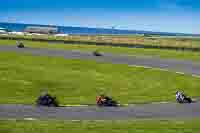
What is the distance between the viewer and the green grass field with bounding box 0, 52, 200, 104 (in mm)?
45000

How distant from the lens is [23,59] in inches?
Result: 2625

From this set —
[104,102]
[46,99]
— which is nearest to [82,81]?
[104,102]

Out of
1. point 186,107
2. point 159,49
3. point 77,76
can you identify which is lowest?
point 186,107

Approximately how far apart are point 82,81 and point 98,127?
941 inches

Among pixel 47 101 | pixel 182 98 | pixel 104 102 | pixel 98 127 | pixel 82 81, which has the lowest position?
pixel 98 127

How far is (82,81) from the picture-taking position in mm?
53125

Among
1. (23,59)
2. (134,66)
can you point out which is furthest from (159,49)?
(23,59)

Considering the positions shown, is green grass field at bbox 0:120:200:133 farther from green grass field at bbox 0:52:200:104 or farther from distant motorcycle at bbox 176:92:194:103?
distant motorcycle at bbox 176:92:194:103

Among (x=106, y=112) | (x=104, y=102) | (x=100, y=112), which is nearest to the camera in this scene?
(x=100, y=112)

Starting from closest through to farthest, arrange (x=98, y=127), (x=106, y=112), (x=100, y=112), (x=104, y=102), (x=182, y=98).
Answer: (x=98, y=127) < (x=100, y=112) < (x=106, y=112) < (x=104, y=102) < (x=182, y=98)

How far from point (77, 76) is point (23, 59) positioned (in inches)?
565

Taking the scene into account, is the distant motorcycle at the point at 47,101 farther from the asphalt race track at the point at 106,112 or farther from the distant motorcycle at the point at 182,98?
the distant motorcycle at the point at 182,98

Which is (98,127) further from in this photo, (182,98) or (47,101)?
(182,98)

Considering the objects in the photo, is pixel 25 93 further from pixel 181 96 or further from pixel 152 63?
pixel 152 63
